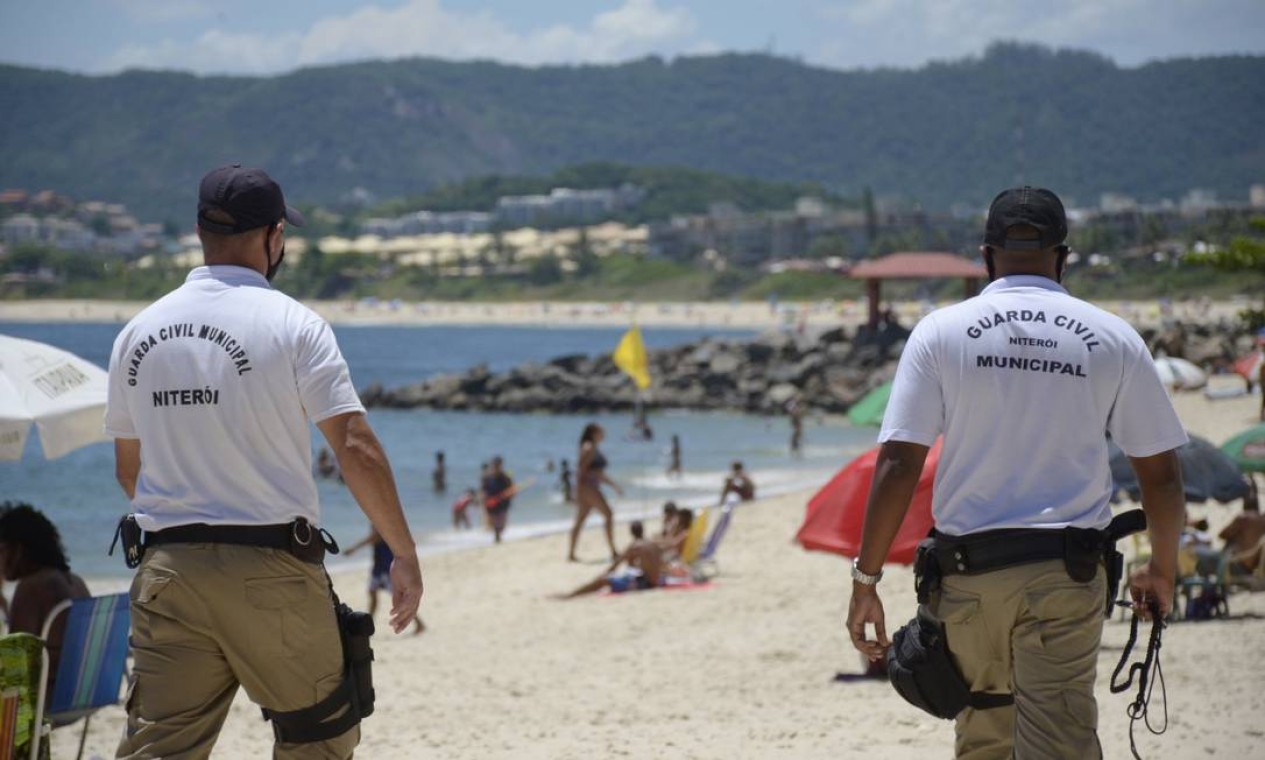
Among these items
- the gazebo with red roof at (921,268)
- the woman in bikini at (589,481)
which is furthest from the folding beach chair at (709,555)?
the gazebo with red roof at (921,268)

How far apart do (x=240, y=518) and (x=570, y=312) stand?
119m

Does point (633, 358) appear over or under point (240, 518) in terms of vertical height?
under

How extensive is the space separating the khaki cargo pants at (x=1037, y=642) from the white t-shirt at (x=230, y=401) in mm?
1374

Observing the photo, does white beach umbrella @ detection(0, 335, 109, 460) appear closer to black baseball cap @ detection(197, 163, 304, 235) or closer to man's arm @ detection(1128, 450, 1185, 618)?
black baseball cap @ detection(197, 163, 304, 235)

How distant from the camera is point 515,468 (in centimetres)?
3014

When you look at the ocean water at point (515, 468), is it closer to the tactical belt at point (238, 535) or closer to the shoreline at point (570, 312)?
the tactical belt at point (238, 535)

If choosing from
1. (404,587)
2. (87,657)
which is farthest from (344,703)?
(87,657)

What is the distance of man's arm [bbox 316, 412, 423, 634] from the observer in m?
3.20

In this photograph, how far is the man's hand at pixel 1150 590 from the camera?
3.44 m

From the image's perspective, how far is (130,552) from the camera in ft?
11.0

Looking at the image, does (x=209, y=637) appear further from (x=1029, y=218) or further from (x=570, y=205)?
(x=570, y=205)

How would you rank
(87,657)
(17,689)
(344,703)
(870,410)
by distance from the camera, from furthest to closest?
(870,410)
(87,657)
(17,689)
(344,703)

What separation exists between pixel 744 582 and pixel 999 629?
29.6 ft

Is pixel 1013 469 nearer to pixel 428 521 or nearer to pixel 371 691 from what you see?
pixel 371 691
